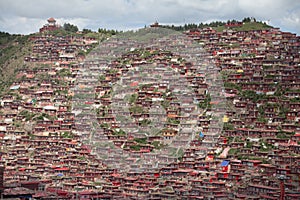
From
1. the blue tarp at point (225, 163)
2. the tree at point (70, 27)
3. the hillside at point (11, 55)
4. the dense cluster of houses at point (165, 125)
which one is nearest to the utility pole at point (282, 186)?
the dense cluster of houses at point (165, 125)

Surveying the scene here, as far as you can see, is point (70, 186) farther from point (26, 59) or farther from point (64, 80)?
point (26, 59)

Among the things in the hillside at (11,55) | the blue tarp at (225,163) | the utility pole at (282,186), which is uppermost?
the hillside at (11,55)

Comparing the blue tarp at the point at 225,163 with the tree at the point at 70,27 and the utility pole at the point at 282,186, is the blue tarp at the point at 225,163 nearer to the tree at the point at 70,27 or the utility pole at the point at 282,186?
the utility pole at the point at 282,186

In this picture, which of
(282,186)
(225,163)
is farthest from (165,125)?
(282,186)

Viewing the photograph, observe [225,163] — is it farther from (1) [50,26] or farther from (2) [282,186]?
(1) [50,26]

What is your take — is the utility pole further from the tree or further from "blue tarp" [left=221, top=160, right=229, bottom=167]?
the tree

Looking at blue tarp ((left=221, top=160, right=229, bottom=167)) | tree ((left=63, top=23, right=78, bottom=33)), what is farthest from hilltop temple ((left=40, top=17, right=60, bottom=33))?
blue tarp ((left=221, top=160, right=229, bottom=167))

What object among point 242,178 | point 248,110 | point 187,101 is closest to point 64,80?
point 187,101

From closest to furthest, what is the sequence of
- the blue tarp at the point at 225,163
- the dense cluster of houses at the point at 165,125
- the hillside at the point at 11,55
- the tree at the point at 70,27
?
the dense cluster of houses at the point at 165,125
the blue tarp at the point at 225,163
the hillside at the point at 11,55
the tree at the point at 70,27
